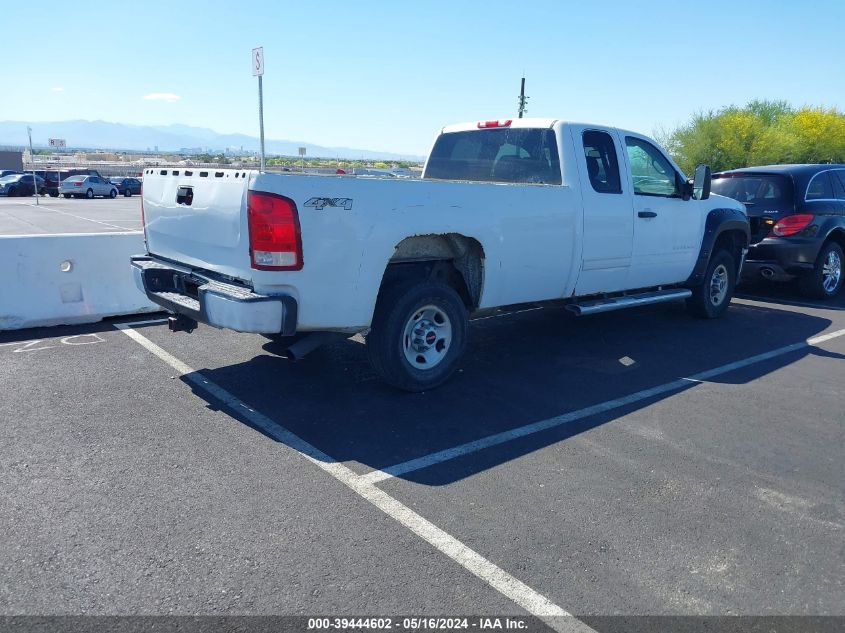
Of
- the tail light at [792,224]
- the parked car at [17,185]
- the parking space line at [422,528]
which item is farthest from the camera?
the parked car at [17,185]

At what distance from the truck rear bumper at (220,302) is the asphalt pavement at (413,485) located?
2.27 ft

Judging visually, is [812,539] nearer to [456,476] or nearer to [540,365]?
[456,476]

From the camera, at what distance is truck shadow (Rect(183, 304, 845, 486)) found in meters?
4.38

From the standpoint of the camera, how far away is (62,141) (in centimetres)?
3388

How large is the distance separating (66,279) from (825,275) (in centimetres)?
985

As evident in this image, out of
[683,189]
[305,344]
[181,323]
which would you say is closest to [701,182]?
[683,189]

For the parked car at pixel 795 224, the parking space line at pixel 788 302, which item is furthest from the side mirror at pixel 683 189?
the parking space line at pixel 788 302

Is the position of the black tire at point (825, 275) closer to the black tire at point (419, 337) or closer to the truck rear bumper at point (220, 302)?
the black tire at point (419, 337)

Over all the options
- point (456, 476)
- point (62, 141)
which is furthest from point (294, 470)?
point (62, 141)

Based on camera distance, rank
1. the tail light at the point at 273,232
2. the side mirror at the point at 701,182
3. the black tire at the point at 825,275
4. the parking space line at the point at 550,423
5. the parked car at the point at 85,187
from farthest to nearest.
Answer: the parked car at the point at 85,187 → the black tire at the point at 825,275 → the side mirror at the point at 701,182 → the tail light at the point at 273,232 → the parking space line at the point at 550,423

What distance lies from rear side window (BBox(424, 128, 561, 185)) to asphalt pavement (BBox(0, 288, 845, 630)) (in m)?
1.72

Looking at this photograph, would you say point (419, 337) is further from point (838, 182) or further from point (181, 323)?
point (838, 182)

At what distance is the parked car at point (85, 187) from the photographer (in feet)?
123

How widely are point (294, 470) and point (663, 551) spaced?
79.2 inches
